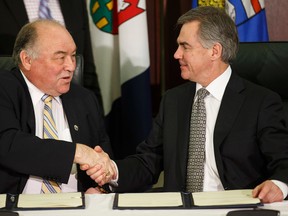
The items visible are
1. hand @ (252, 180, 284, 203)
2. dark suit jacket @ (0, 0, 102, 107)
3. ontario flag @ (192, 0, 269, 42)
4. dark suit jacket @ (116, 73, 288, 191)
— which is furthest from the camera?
ontario flag @ (192, 0, 269, 42)

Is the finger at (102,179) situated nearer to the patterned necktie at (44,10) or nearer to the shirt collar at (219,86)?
the shirt collar at (219,86)

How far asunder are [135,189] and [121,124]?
163cm

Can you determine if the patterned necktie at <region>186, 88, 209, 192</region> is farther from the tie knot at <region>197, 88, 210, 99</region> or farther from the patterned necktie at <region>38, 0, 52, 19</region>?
the patterned necktie at <region>38, 0, 52, 19</region>

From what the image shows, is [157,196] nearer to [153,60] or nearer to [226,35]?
[226,35]

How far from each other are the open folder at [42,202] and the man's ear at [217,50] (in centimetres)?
98

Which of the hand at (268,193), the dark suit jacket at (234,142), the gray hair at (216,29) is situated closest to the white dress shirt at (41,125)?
the dark suit jacket at (234,142)

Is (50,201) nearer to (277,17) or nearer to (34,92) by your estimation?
(34,92)

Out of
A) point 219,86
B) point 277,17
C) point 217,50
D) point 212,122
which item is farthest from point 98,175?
point 277,17

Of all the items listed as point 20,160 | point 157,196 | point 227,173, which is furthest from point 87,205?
point 227,173

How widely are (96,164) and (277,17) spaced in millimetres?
2737

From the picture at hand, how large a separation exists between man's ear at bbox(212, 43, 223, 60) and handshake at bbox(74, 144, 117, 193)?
65 cm

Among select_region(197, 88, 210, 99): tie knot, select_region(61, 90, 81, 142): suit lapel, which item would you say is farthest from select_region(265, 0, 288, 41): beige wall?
select_region(61, 90, 81, 142): suit lapel

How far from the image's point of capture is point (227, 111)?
2.40m

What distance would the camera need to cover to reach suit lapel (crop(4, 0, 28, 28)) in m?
3.53
